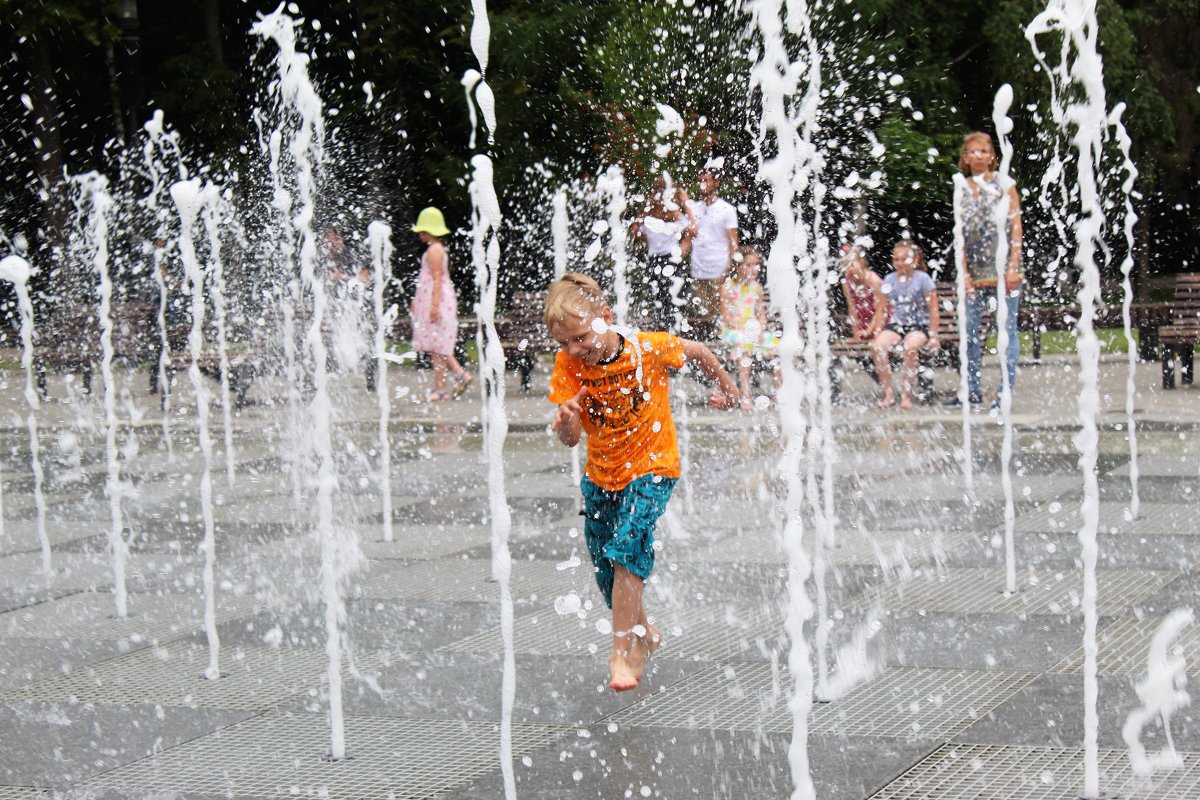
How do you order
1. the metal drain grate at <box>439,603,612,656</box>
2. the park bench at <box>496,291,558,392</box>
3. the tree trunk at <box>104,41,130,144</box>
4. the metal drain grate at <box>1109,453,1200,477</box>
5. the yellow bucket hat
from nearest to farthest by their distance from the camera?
the metal drain grate at <box>439,603,612,656</box> < the metal drain grate at <box>1109,453,1200,477</box> < the yellow bucket hat < the park bench at <box>496,291,558,392</box> < the tree trunk at <box>104,41,130,144</box>

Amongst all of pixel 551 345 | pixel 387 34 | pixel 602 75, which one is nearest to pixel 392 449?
pixel 551 345

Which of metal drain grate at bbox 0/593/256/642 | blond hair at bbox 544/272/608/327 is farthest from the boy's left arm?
metal drain grate at bbox 0/593/256/642

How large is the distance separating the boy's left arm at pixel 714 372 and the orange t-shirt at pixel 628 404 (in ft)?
0.17

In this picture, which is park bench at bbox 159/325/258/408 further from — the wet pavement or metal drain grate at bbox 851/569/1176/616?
metal drain grate at bbox 851/569/1176/616

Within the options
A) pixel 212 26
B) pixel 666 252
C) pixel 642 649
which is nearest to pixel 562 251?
pixel 666 252

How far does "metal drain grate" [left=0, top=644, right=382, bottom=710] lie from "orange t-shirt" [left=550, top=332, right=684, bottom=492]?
40.5 inches

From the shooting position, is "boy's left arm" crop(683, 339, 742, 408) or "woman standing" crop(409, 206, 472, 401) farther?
"woman standing" crop(409, 206, 472, 401)

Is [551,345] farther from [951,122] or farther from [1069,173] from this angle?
[1069,173]

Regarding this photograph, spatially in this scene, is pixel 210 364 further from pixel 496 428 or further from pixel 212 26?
pixel 212 26

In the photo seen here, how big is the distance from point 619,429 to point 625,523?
0.99 ft

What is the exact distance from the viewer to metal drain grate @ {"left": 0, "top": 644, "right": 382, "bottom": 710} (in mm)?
4891

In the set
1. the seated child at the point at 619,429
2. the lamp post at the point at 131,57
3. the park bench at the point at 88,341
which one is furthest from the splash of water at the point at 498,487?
the lamp post at the point at 131,57

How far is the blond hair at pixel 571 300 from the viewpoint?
188 inches

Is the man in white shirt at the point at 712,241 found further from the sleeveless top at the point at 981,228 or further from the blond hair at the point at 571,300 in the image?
the blond hair at the point at 571,300
